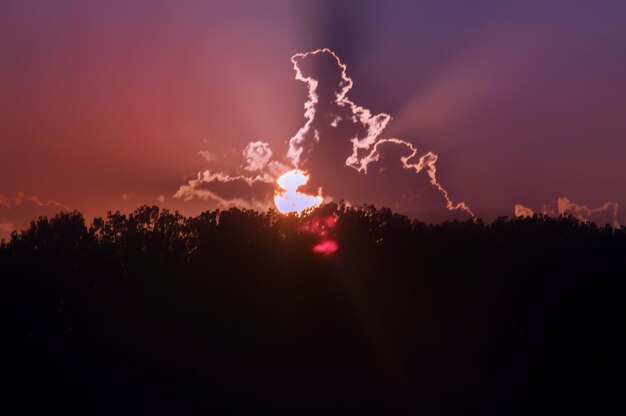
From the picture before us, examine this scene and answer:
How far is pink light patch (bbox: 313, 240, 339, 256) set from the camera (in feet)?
234

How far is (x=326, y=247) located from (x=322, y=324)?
25.5ft

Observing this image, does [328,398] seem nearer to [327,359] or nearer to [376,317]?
[327,359]

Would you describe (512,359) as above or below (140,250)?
below

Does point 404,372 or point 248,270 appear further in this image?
point 248,270

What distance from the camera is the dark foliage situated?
207 feet

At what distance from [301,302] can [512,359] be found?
597 inches

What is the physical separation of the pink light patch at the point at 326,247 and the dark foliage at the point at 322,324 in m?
0.67

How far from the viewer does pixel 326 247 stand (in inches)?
2835

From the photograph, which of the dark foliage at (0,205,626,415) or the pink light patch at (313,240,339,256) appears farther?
the pink light patch at (313,240,339,256)

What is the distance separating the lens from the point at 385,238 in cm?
7406

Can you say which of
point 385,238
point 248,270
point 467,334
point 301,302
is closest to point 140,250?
point 248,270

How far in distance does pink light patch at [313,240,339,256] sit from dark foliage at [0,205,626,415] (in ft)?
2.21

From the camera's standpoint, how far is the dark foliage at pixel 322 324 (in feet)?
207

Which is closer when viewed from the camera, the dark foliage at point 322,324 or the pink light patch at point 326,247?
the dark foliage at point 322,324
